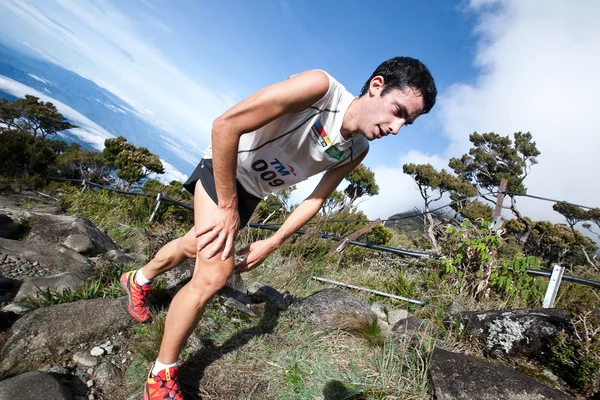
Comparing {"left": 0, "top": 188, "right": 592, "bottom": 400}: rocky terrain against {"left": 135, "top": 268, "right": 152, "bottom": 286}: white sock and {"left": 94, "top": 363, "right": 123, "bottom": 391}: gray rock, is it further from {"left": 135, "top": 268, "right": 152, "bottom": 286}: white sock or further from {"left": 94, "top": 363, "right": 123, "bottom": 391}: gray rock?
{"left": 135, "top": 268, "right": 152, "bottom": 286}: white sock

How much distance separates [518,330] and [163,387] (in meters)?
2.58

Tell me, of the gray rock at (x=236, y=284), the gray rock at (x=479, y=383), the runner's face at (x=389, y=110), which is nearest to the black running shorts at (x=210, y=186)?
the runner's face at (x=389, y=110)

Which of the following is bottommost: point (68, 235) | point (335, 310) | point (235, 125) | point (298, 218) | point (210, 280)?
point (68, 235)

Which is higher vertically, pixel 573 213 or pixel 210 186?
pixel 573 213

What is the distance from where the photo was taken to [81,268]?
2.59 metres

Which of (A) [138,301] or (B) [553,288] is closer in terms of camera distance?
(A) [138,301]

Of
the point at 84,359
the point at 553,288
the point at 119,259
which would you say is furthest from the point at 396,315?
the point at 119,259

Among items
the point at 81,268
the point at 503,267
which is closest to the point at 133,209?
the point at 81,268

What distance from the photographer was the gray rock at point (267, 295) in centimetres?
285

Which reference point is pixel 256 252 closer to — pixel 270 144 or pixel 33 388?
pixel 270 144

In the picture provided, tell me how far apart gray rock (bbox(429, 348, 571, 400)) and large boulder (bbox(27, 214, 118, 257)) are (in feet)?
10.9

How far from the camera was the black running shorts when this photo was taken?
156 cm

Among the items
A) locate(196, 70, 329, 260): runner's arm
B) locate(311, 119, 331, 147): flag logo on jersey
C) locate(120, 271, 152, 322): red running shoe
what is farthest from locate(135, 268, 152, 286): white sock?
locate(311, 119, 331, 147): flag logo on jersey

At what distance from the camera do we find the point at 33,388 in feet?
4.24
